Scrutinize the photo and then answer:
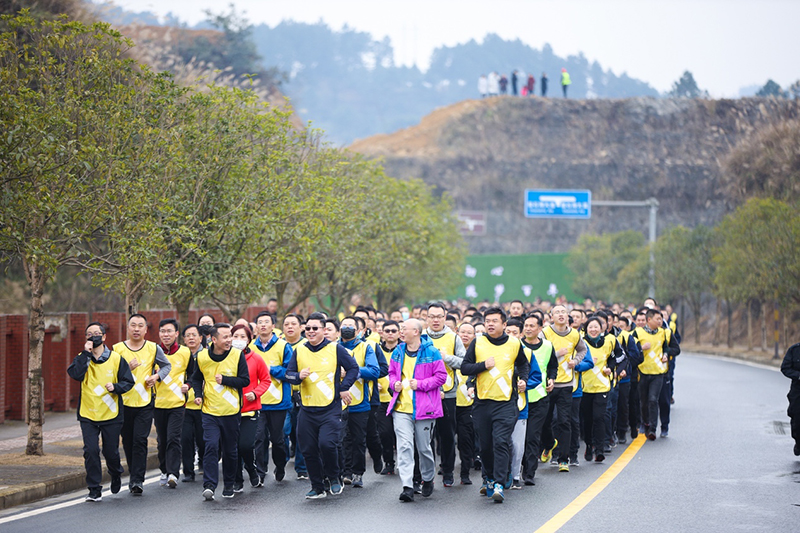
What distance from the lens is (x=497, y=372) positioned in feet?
35.6

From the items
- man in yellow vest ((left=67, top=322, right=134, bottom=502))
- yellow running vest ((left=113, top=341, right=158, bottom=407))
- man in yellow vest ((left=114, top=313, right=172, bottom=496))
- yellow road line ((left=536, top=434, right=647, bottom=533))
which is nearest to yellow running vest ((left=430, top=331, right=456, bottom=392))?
yellow road line ((left=536, top=434, right=647, bottom=533))

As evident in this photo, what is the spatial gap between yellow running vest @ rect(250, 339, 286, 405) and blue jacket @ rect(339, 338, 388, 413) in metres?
0.76

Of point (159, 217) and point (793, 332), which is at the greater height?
point (159, 217)

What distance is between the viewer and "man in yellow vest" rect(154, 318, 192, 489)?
11.7 metres

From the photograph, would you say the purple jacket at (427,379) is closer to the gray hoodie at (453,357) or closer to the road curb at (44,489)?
the gray hoodie at (453,357)

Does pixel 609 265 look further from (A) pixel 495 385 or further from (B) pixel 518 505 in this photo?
(B) pixel 518 505

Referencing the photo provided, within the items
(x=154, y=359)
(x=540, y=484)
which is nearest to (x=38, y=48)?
(x=154, y=359)

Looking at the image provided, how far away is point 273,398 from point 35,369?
3.25 metres

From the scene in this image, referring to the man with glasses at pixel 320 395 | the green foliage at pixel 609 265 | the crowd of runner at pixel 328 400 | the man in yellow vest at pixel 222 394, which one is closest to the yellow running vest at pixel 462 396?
the crowd of runner at pixel 328 400

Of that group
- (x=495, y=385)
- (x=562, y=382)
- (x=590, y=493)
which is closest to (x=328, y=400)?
(x=495, y=385)

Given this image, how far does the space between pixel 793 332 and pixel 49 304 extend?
29.9 m

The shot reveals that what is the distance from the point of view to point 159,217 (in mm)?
15125

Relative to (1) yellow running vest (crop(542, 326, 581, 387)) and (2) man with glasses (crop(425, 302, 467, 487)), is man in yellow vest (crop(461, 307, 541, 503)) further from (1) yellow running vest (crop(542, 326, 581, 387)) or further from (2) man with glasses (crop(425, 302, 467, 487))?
(1) yellow running vest (crop(542, 326, 581, 387))

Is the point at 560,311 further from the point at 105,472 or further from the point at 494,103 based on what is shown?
the point at 494,103
